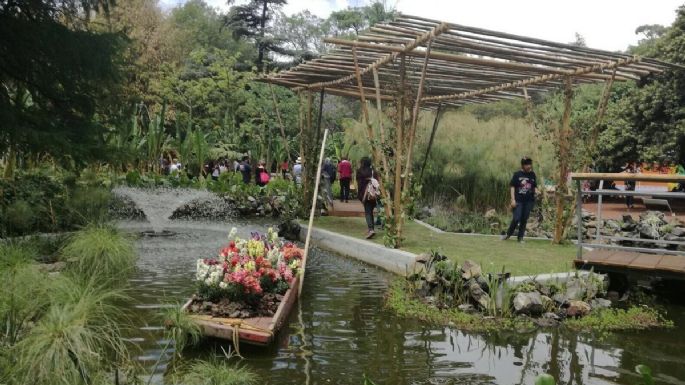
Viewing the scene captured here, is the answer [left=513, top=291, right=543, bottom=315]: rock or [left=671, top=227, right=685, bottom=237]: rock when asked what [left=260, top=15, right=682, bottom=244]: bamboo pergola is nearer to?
[left=671, top=227, right=685, bottom=237]: rock

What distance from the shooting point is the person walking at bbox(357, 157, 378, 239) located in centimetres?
1074

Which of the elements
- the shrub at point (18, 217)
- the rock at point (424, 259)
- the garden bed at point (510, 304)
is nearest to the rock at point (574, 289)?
the garden bed at point (510, 304)

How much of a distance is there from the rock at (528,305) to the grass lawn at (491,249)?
65cm

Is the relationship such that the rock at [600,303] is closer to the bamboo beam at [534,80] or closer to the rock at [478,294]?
the rock at [478,294]

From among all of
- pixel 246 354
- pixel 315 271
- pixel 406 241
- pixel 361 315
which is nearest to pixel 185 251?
pixel 315 271

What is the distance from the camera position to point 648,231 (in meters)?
9.77

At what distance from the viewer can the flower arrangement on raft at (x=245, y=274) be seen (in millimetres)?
5727

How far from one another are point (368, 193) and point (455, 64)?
2.79 m

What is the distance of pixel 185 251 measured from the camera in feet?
34.6

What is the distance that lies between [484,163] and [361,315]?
31.9ft

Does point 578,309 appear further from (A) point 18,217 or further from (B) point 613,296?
(A) point 18,217

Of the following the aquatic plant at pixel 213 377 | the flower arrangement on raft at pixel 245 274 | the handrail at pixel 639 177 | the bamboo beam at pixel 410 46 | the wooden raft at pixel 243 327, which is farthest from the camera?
the bamboo beam at pixel 410 46

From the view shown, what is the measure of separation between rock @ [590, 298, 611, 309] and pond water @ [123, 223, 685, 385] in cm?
59

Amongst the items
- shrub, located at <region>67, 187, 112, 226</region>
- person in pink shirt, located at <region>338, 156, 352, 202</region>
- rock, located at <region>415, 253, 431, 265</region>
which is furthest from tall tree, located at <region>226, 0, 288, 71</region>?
rock, located at <region>415, 253, 431, 265</region>
